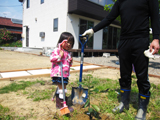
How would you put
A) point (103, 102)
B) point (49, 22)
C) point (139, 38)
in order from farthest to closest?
point (49, 22) < point (103, 102) < point (139, 38)

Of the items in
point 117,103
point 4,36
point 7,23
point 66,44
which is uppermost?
Result: point 7,23

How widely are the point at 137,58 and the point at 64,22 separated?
790 centimetres

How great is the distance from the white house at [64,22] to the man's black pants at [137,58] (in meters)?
6.67

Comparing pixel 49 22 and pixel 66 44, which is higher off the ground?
pixel 49 22

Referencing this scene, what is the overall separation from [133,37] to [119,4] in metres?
0.60

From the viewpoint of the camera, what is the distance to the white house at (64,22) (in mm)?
8711

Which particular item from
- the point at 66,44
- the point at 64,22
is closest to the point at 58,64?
the point at 66,44

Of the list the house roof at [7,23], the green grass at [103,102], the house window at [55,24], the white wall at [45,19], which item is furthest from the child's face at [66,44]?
the house roof at [7,23]

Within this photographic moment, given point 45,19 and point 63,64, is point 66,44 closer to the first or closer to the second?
point 63,64

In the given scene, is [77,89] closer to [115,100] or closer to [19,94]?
[115,100]

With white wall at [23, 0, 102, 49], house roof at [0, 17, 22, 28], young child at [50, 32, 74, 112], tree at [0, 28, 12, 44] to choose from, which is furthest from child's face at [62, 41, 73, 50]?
house roof at [0, 17, 22, 28]

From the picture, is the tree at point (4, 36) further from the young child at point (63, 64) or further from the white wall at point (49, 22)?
the young child at point (63, 64)

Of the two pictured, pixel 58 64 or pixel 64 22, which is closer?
pixel 58 64

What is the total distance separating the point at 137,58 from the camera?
1.63 meters
